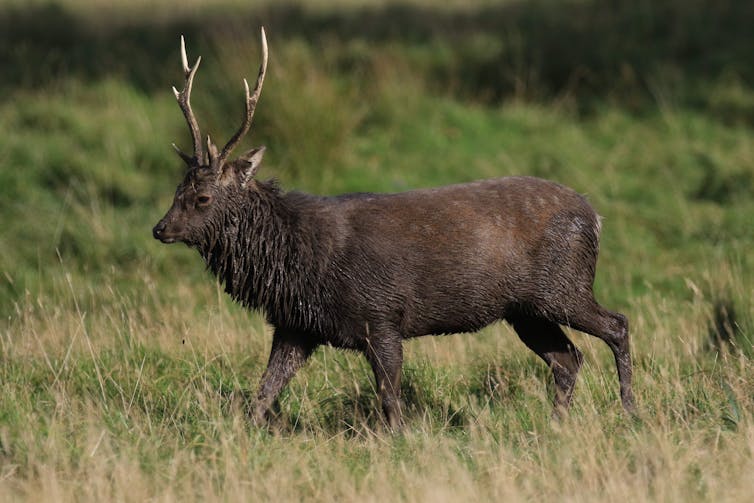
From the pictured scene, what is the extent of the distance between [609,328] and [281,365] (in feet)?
5.88

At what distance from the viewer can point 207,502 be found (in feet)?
17.1

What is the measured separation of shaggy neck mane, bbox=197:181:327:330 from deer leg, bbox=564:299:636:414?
56.1 inches

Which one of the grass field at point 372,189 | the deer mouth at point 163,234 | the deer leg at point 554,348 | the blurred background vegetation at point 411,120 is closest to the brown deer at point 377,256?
the deer mouth at point 163,234

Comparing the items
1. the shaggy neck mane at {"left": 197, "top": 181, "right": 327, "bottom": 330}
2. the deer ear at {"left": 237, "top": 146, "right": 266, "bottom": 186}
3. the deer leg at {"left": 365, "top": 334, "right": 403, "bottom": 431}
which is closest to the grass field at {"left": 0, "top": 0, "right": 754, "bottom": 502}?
the deer leg at {"left": 365, "top": 334, "right": 403, "bottom": 431}

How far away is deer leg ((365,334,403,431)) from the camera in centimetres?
646

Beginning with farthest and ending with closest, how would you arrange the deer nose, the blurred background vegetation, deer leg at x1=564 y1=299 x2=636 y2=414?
the blurred background vegetation → deer leg at x1=564 y1=299 x2=636 y2=414 → the deer nose

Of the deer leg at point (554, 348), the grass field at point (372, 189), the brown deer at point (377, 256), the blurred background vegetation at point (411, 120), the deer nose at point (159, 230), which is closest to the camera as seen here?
the grass field at point (372, 189)

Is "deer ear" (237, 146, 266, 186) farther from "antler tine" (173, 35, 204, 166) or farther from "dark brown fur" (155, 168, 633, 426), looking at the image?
"antler tine" (173, 35, 204, 166)

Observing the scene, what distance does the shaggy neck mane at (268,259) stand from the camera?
6566mm

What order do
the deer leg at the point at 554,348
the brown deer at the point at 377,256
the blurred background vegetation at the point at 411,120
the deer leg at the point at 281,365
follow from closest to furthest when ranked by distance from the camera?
the brown deer at the point at 377,256
the deer leg at the point at 281,365
the deer leg at the point at 554,348
the blurred background vegetation at the point at 411,120

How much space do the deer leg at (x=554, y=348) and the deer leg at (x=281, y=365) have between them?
121cm

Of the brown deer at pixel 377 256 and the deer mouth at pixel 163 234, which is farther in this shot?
the brown deer at pixel 377 256

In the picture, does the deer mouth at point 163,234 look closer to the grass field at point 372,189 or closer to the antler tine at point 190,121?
the antler tine at point 190,121

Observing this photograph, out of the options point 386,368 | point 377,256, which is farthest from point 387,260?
point 386,368
